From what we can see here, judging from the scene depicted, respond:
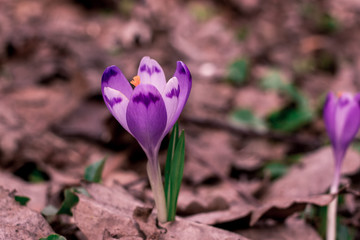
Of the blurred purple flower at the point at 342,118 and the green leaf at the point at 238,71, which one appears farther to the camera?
the green leaf at the point at 238,71

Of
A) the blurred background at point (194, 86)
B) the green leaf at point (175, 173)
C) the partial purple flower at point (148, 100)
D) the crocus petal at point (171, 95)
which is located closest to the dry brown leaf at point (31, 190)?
the blurred background at point (194, 86)

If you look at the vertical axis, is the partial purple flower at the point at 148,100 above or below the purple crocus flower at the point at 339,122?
above

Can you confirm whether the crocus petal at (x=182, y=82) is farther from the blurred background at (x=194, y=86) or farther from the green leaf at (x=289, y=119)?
the green leaf at (x=289, y=119)

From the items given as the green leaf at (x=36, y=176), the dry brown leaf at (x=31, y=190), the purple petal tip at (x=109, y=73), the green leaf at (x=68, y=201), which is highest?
the purple petal tip at (x=109, y=73)

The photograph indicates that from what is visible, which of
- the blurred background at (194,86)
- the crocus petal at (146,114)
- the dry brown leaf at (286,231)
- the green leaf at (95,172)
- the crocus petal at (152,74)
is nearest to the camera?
the crocus petal at (146,114)

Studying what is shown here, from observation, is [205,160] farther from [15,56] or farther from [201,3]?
[201,3]

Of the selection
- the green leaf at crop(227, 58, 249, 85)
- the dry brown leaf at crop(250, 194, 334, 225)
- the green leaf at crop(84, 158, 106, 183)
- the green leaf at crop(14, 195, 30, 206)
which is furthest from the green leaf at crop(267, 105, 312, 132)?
the green leaf at crop(14, 195, 30, 206)

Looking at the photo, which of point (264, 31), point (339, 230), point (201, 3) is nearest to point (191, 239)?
point (339, 230)
